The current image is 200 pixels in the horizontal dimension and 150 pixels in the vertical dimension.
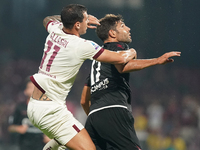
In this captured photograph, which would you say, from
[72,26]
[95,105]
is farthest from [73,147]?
[72,26]

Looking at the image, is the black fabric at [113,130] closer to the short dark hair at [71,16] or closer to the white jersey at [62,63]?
the white jersey at [62,63]

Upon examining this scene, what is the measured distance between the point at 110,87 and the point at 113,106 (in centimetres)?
20

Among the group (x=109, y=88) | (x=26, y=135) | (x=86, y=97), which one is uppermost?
(x=109, y=88)

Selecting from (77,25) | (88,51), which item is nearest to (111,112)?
(88,51)

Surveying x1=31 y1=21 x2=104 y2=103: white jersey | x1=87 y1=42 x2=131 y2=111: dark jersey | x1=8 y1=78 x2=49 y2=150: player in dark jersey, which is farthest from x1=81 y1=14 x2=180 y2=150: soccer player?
x1=8 y1=78 x2=49 y2=150: player in dark jersey

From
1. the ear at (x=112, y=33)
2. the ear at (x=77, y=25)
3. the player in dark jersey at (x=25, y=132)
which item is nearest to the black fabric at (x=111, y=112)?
the ear at (x=112, y=33)

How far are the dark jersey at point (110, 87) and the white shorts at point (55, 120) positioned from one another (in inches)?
16.7

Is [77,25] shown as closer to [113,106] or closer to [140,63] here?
[140,63]

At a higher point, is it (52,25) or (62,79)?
(52,25)

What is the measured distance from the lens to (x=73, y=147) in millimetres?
2623

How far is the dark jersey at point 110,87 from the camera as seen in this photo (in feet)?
9.83

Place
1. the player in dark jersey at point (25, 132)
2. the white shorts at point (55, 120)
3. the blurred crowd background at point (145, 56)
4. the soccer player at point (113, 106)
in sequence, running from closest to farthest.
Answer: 1. the white shorts at point (55, 120)
2. the soccer player at point (113, 106)
3. the player in dark jersey at point (25, 132)
4. the blurred crowd background at point (145, 56)

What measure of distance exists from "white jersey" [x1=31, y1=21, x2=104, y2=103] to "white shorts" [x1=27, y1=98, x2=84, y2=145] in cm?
10

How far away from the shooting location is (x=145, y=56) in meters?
8.48
